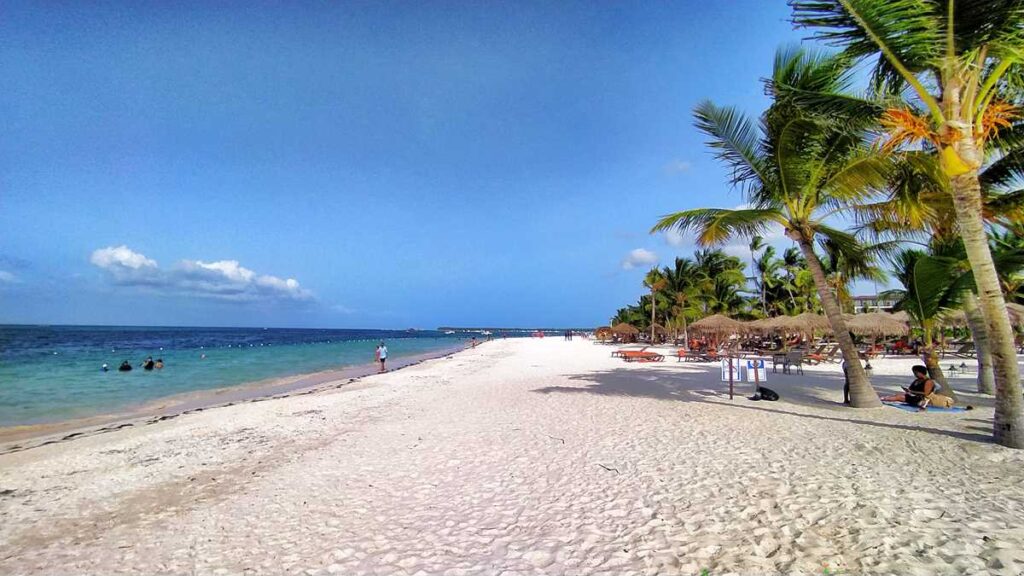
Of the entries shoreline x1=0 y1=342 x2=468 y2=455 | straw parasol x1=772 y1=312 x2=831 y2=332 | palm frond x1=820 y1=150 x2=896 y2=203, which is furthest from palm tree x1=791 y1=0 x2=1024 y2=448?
straw parasol x1=772 y1=312 x2=831 y2=332

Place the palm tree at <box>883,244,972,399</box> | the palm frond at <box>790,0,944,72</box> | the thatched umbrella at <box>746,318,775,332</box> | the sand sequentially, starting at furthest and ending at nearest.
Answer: the thatched umbrella at <box>746,318,775,332</box> → the palm tree at <box>883,244,972,399</box> → the palm frond at <box>790,0,944,72</box> → the sand

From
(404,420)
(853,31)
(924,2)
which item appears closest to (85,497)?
(404,420)

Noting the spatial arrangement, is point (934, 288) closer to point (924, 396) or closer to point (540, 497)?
point (924, 396)

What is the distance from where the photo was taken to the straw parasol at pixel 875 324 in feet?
60.4

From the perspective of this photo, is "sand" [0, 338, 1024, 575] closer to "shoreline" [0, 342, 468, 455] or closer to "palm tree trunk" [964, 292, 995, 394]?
"shoreline" [0, 342, 468, 455]

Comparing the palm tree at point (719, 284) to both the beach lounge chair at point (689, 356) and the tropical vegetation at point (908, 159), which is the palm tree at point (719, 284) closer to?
the beach lounge chair at point (689, 356)

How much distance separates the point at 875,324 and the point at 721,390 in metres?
11.8

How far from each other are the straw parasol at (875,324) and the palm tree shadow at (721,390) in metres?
4.50

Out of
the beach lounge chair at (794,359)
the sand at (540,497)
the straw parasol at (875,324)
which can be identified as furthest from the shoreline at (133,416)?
the straw parasol at (875,324)

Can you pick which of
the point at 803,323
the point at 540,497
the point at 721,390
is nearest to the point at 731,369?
the point at 721,390

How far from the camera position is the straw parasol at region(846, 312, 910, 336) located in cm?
1841

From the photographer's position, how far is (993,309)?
5.52 m

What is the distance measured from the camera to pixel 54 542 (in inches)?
164

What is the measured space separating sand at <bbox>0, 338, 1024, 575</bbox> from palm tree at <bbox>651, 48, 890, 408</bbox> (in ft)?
9.08
